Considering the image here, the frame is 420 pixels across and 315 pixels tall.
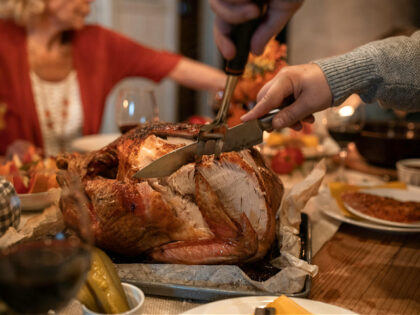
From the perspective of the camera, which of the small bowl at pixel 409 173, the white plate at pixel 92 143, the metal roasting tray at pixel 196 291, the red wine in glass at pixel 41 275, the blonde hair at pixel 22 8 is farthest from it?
the blonde hair at pixel 22 8

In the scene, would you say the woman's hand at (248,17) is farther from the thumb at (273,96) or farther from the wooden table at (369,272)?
the wooden table at (369,272)

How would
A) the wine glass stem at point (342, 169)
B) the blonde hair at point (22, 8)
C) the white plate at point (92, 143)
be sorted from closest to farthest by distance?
1. the wine glass stem at point (342, 169)
2. the white plate at point (92, 143)
3. the blonde hair at point (22, 8)

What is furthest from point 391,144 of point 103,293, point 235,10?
point 103,293

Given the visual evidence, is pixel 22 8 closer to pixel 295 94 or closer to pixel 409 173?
pixel 295 94

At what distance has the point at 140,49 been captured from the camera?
2855 millimetres

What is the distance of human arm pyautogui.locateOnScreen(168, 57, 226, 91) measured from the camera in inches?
109

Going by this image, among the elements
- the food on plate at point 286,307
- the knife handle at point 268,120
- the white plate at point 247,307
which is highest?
the knife handle at point 268,120

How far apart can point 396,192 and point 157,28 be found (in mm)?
3666

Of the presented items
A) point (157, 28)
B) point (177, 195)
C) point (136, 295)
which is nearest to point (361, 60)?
point (177, 195)

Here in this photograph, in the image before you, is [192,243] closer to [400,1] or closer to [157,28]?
[157,28]

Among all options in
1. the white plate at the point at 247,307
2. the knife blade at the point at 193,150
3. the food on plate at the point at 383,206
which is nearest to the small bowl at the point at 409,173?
the food on plate at the point at 383,206

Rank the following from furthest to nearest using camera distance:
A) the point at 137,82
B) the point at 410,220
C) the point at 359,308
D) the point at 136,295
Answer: the point at 137,82 → the point at 410,220 → the point at 359,308 → the point at 136,295

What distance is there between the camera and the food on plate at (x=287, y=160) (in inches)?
68.6

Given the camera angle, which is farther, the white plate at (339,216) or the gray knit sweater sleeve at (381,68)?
the white plate at (339,216)
